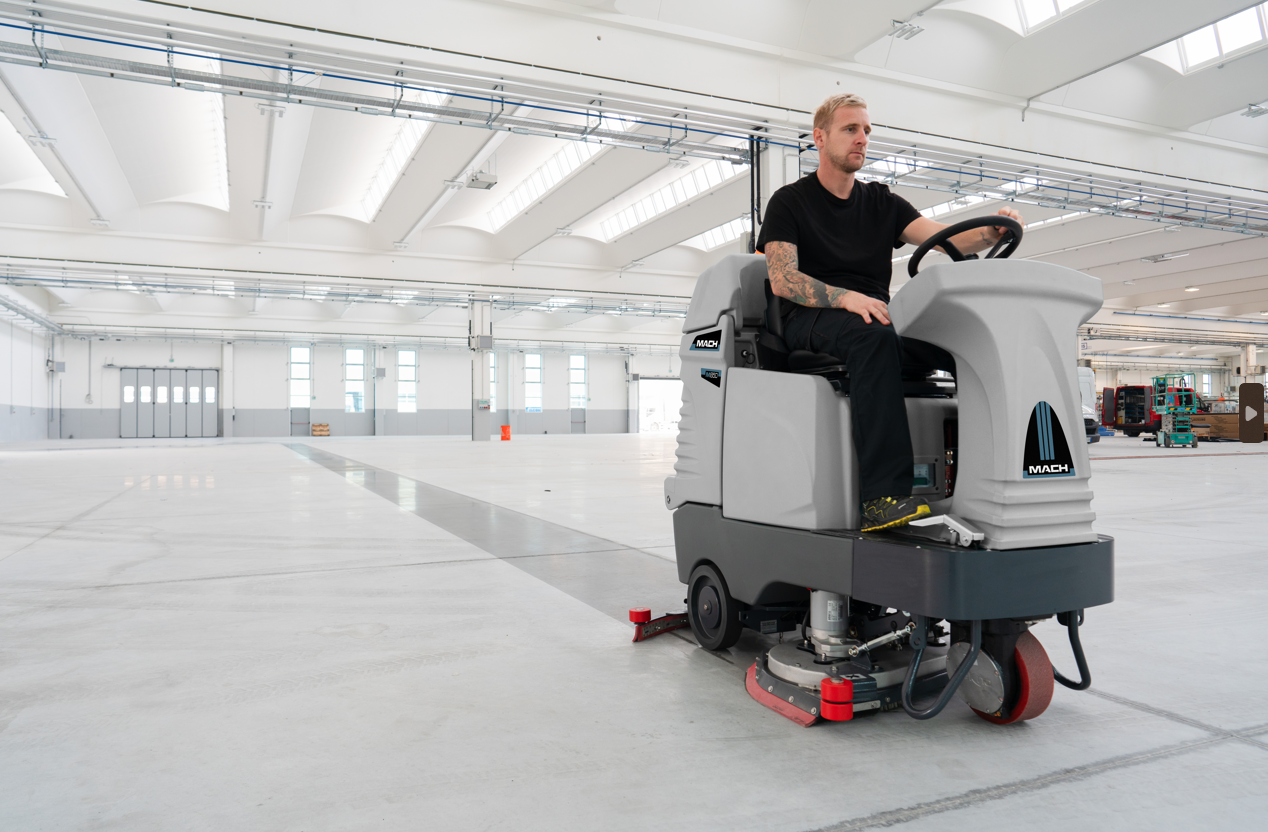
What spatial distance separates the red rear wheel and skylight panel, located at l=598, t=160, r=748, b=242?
41.7 feet

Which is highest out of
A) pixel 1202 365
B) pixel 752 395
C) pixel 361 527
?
pixel 1202 365

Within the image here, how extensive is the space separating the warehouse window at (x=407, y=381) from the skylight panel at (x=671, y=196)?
17.5 m

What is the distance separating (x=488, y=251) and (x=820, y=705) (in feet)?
67.3

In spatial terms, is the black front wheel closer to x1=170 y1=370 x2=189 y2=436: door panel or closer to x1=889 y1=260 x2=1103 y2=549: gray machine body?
x1=889 y1=260 x2=1103 y2=549: gray machine body

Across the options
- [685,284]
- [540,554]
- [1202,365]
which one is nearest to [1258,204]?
[685,284]

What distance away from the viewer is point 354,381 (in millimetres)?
34594

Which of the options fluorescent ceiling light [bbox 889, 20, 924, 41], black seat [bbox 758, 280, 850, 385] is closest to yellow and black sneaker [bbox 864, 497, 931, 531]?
black seat [bbox 758, 280, 850, 385]

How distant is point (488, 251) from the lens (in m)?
21.2

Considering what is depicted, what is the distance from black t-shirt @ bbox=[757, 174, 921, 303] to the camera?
239cm

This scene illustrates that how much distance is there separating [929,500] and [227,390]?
115ft

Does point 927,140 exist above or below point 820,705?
above

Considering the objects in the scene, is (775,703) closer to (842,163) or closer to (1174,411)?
(842,163)

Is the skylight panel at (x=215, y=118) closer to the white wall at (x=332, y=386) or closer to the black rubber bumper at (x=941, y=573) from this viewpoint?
the black rubber bumper at (x=941, y=573)

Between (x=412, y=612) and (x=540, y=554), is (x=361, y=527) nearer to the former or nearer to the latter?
(x=540, y=554)
